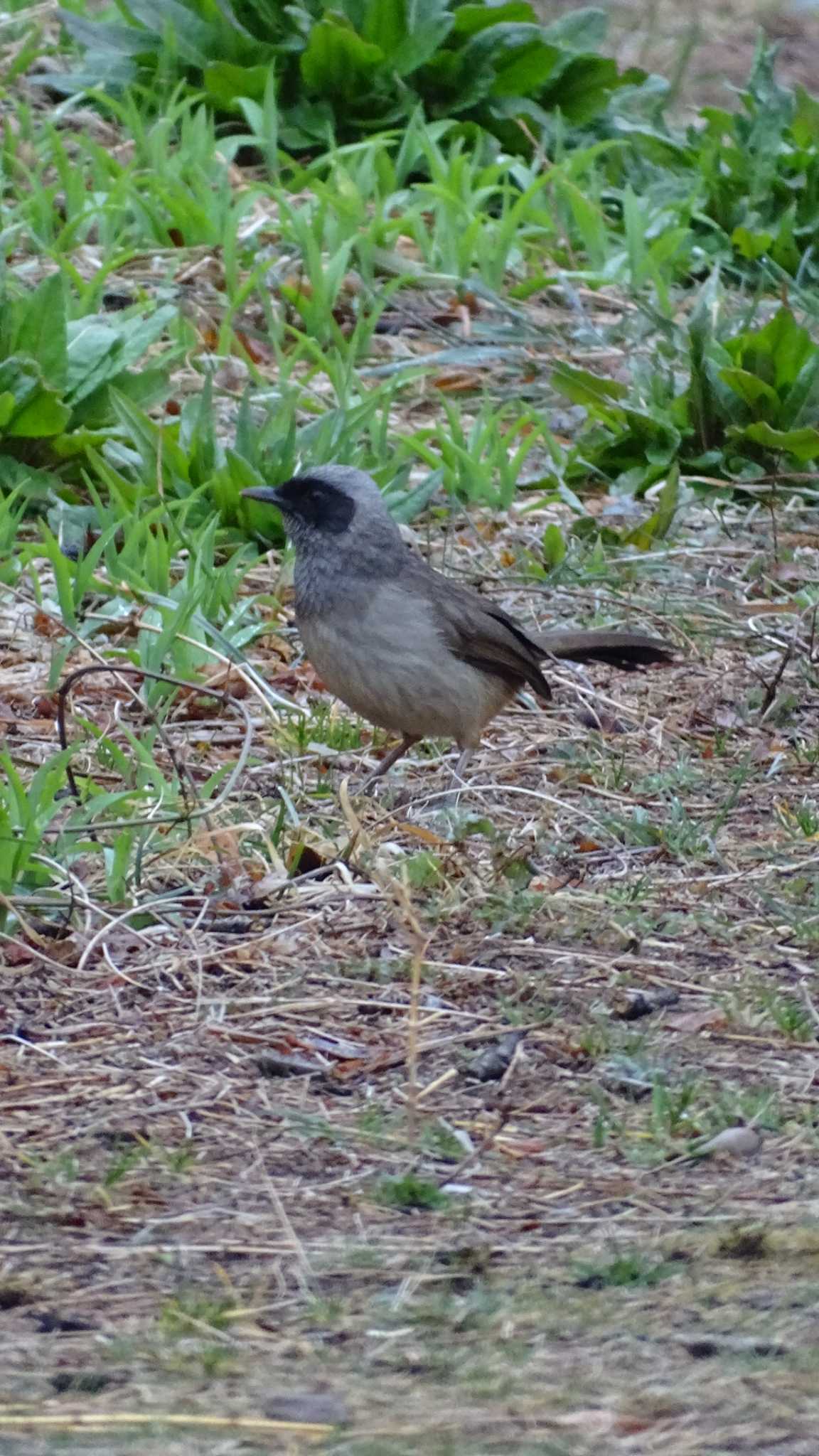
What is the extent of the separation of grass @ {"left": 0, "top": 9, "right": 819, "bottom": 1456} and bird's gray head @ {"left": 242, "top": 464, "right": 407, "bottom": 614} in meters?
0.31

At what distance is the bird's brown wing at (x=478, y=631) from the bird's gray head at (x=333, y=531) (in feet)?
0.34

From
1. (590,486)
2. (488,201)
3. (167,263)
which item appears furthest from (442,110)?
(590,486)

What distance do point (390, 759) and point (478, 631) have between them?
1.37 ft

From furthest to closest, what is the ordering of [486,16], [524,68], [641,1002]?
1. [524,68]
2. [486,16]
3. [641,1002]

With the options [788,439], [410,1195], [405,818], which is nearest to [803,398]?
[788,439]

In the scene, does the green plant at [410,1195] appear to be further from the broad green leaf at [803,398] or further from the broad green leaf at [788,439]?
the broad green leaf at [803,398]

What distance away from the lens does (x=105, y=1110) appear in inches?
137

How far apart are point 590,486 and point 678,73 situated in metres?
4.86

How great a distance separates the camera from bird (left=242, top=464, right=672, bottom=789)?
210 inches

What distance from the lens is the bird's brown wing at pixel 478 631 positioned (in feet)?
18.3

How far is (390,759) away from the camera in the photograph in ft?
18.2

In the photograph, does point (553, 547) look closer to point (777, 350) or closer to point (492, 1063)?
point (777, 350)

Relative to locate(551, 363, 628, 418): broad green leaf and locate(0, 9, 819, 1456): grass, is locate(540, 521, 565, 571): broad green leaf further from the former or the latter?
locate(551, 363, 628, 418): broad green leaf

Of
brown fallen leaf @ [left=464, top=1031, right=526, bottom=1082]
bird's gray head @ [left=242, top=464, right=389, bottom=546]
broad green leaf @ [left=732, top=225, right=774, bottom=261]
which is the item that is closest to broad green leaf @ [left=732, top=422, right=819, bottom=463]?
broad green leaf @ [left=732, top=225, right=774, bottom=261]
